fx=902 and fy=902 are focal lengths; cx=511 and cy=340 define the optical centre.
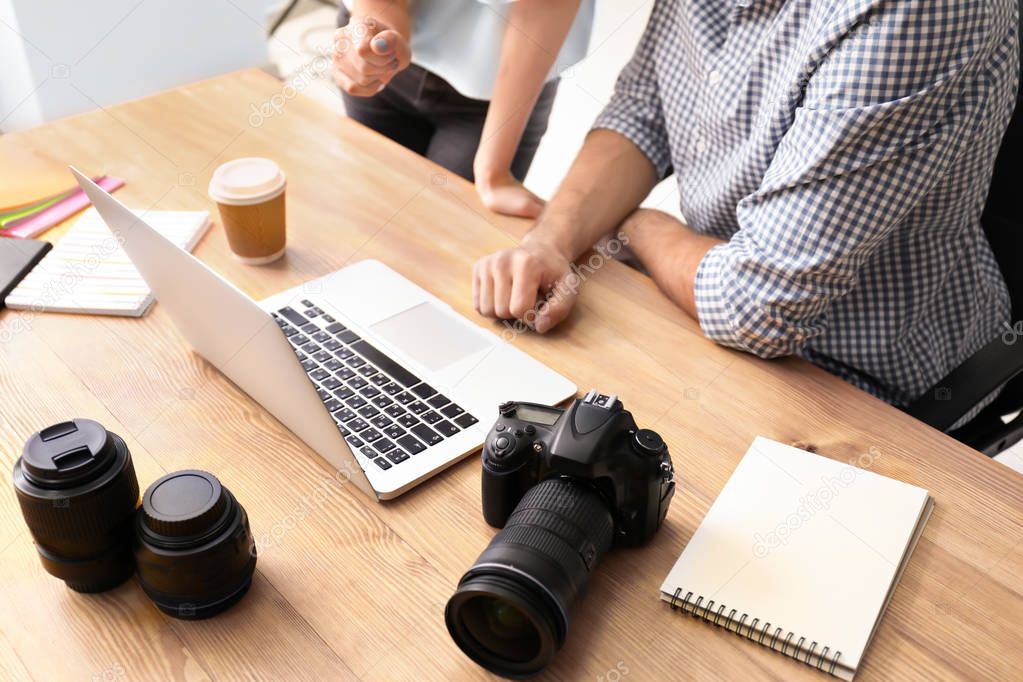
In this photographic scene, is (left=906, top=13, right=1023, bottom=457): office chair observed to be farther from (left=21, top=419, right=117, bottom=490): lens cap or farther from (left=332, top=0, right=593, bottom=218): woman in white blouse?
(left=21, top=419, right=117, bottom=490): lens cap

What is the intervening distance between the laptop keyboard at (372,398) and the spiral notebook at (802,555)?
→ 270 mm

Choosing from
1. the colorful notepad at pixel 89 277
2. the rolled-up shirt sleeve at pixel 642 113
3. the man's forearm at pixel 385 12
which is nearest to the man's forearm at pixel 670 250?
the rolled-up shirt sleeve at pixel 642 113

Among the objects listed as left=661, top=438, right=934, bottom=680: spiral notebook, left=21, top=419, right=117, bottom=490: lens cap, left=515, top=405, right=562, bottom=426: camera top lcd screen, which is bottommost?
left=661, top=438, right=934, bottom=680: spiral notebook

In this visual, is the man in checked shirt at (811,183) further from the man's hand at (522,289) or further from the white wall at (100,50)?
the white wall at (100,50)

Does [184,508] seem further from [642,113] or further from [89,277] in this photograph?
[642,113]

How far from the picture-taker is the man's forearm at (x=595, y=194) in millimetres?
1211

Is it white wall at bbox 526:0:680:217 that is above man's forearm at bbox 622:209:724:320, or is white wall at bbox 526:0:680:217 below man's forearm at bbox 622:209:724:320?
below

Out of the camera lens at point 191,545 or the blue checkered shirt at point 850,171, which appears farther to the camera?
the blue checkered shirt at point 850,171

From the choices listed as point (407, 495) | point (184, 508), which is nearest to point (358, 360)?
point (407, 495)

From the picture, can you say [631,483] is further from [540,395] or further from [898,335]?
[898,335]

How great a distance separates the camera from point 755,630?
71 cm

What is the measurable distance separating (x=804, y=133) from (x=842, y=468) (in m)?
0.38

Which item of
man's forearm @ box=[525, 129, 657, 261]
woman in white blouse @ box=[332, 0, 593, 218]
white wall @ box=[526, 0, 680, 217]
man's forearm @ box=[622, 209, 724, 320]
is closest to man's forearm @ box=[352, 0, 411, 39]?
woman in white blouse @ box=[332, 0, 593, 218]

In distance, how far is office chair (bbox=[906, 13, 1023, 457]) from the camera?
1058 millimetres
